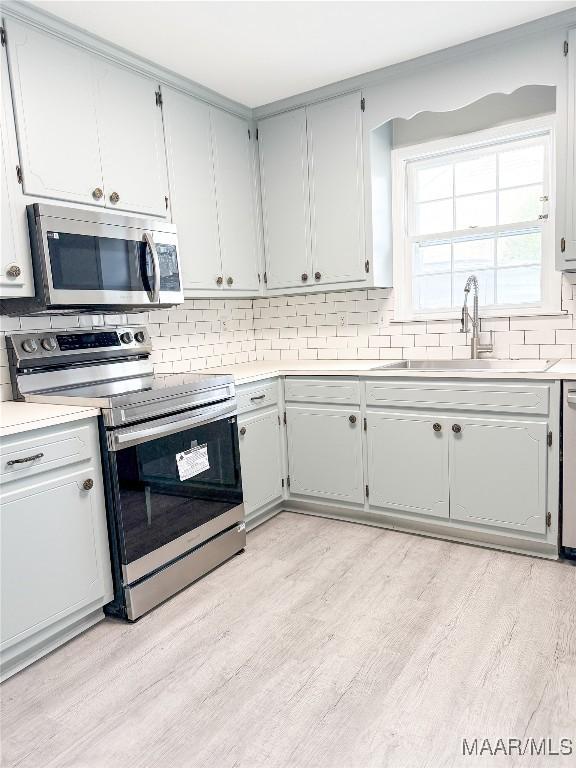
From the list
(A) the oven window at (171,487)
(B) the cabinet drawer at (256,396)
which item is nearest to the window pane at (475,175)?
(B) the cabinet drawer at (256,396)

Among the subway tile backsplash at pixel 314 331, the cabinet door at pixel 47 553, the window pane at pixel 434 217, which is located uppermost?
the window pane at pixel 434 217

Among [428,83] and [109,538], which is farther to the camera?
[428,83]

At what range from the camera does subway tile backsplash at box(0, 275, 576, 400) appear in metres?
2.87

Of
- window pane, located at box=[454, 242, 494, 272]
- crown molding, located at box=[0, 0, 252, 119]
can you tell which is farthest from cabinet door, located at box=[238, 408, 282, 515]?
crown molding, located at box=[0, 0, 252, 119]

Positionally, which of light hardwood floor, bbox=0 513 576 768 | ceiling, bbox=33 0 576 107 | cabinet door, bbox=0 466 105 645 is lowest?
light hardwood floor, bbox=0 513 576 768

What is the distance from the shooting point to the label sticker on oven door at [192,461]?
2.38 m

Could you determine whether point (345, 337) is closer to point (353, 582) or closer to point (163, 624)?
point (353, 582)

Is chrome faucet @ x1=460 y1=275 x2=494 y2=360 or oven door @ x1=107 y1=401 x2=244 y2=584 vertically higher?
chrome faucet @ x1=460 y1=275 x2=494 y2=360

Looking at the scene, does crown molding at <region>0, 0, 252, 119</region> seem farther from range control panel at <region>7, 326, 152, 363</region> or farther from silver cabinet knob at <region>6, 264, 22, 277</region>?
range control panel at <region>7, 326, 152, 363</region>

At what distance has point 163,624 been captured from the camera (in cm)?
215

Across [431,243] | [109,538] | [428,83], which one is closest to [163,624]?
[109,538]

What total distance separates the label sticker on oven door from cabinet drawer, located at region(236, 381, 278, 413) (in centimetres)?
42

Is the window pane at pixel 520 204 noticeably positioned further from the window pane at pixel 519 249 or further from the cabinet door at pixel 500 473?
the cabinet door at pixel 500 473

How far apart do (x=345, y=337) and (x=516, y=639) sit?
2054 mm
